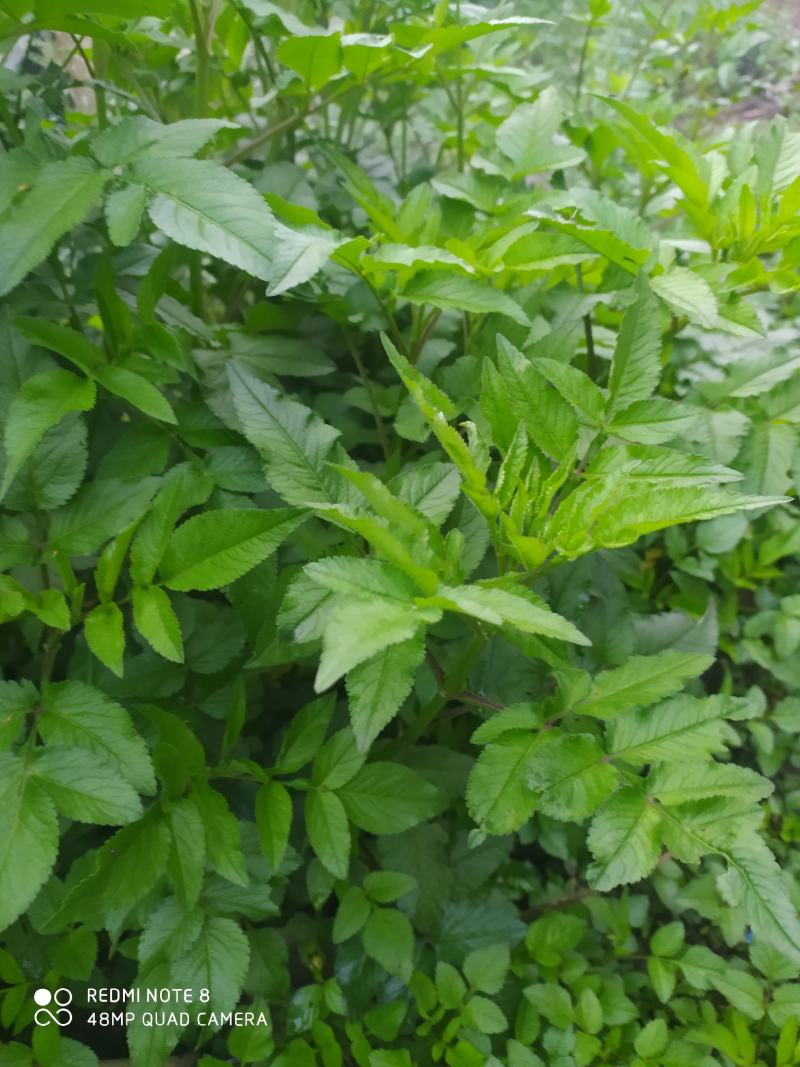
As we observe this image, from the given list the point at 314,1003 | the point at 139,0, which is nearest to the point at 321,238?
the point at 139,0

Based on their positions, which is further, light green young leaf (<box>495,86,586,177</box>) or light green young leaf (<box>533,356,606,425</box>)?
light green young leaf (<box>495,86,586,177</box>)

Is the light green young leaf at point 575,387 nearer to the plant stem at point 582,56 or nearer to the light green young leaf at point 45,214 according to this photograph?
the light green young leaf at point 45,214

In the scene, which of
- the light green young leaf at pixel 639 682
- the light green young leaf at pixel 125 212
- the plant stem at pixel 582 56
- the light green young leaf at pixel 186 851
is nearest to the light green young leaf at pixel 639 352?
the light green young leaf at pixel 639 682

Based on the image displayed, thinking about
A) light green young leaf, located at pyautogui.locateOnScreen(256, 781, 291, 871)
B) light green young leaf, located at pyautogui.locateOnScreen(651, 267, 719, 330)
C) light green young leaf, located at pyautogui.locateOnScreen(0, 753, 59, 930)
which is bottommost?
light green young leaf, located at pyautogui.locateOnScreen(256, 781, 291, 871)

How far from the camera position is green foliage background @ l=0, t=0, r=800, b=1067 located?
2.24 feet

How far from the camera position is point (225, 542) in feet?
2.35

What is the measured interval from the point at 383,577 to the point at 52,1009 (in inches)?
27.5

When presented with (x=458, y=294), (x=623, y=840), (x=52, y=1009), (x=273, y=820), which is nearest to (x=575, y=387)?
(x=458, y=294)

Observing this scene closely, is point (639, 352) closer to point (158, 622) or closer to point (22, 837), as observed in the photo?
point (158, 622)

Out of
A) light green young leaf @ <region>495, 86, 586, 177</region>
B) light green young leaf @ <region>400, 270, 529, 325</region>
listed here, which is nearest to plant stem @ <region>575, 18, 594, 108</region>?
light green young leaf @ <region>495, 86, 586, 177</region>

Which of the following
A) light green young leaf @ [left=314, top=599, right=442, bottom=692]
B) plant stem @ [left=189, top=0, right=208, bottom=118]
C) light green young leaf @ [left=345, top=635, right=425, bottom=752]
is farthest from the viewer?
plant stem @ [left=189, top=0, right=208, bottom=118]

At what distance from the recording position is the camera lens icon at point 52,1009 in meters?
0.85

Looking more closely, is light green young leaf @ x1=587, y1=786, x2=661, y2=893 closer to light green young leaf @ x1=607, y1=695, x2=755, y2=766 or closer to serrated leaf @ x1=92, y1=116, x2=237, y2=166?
light green young leaf @ x1=607, y1=695, x2=755, y2=766

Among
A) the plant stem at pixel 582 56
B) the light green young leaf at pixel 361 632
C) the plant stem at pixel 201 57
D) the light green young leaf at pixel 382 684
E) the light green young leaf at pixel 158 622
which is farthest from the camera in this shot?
the plant stem at pixel 582 56
